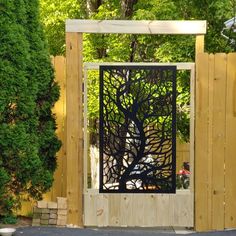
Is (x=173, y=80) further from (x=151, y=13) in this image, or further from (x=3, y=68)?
(x=151, y=13)

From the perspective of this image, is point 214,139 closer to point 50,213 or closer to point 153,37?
point 50,213

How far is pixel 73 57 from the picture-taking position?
573 centimetres

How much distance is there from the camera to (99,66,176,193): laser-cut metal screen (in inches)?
231

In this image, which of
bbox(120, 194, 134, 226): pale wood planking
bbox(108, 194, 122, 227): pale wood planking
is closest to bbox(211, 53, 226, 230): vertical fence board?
bbox(120, 194, 134, 226): pale wood planking

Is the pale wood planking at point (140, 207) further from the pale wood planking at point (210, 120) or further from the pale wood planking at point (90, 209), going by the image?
the pale wood planking at point (210, 120)

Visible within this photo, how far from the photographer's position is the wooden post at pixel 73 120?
573 centimetres

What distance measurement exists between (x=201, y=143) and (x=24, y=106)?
6.69ft

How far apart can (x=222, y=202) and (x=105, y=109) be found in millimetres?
1697

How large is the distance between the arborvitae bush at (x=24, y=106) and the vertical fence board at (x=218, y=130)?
1767mm

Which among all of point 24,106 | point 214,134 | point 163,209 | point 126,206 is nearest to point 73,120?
point 24,106

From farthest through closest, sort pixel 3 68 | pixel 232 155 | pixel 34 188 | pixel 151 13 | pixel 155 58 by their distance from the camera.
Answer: pixel 155 58 → pixel 151 13 → pixel 232 155 → pixel 34 188 → pixel 3 68

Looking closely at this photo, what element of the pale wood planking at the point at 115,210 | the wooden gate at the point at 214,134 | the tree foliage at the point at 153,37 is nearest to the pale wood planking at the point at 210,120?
the wooden gate at the point at 214,134

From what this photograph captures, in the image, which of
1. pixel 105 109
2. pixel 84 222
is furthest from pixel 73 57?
pixel 84 222

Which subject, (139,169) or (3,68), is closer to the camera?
(3,68)
